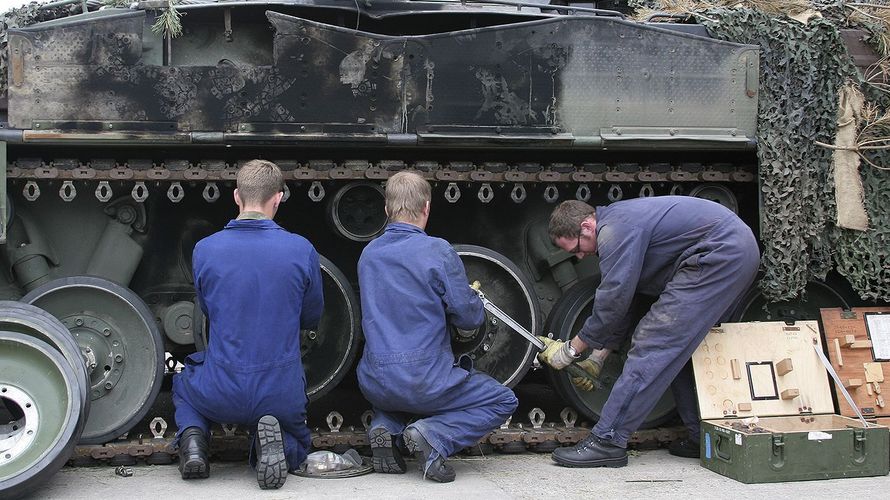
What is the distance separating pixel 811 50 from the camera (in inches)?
284

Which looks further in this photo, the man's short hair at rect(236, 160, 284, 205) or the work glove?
the work glove

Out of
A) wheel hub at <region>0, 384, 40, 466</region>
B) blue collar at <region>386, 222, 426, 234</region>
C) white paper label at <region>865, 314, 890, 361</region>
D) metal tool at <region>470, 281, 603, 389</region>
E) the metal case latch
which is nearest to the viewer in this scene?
wheel hub at <region>0, 384, 40, 466</region>

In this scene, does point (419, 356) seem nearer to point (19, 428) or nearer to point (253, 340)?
point (253, 340)

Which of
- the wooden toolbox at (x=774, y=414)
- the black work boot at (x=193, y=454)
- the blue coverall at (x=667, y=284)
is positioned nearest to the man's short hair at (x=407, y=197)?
the blue coverall at (x=667, y=284)

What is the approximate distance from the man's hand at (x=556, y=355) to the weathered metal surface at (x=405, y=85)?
1273 millimetres

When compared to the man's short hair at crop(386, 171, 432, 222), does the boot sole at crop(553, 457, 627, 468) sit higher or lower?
lower

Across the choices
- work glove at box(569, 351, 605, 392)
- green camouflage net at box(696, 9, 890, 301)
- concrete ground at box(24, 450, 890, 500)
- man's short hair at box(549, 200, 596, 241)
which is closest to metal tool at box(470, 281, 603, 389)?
work glove at box(569, 351, 605, 392)

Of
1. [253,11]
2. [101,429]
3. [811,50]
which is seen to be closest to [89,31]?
[253,11]

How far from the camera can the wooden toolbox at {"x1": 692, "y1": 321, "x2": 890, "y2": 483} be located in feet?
20.1

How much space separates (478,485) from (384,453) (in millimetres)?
604

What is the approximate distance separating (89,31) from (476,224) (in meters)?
2.97

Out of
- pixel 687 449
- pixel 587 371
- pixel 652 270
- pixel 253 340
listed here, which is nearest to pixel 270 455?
pixel 253 340

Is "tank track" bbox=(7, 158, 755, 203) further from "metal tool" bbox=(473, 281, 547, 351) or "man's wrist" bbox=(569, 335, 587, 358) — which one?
"man's wrist" bbox=(569, 335, 587, 358)

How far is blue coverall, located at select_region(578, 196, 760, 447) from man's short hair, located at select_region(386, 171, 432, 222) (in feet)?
3.65
